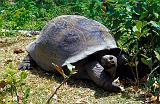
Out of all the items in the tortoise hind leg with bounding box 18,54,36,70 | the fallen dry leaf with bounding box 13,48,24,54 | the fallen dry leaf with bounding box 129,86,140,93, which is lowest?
the fallen dry leaf with bounding box 13,48,24,54

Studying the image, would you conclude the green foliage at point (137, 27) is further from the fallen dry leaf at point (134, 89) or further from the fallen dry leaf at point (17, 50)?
the fallen dry leaf at point (17, 50)

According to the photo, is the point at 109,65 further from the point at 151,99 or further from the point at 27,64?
the point at 27,64

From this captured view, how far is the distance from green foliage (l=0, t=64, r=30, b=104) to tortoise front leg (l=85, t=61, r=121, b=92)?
71 centimetres

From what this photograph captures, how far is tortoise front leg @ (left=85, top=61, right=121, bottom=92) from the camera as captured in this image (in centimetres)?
495

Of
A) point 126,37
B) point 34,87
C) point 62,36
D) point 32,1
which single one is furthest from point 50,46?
point 32,1

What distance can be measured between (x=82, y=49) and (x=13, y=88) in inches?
49.8

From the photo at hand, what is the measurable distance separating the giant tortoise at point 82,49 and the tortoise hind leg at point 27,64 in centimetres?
23

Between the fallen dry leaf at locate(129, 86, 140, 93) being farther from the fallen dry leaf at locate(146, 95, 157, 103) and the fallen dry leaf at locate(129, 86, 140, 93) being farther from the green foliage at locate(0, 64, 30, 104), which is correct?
the green foliage at locate(0, 64, 30, 104)

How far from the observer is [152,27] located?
518 centimetres

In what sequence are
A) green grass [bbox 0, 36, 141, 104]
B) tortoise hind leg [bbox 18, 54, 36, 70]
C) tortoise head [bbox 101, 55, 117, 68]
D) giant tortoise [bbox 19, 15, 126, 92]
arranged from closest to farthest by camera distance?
green grass [bbox 0, 36, 141, 104] < tortoise head [bbox 101, 55, 117, 68] < giant tortoise [bbox 19, 15, 126, 92] < tortoise hind leg [bbox 18, 54, 36, 70]

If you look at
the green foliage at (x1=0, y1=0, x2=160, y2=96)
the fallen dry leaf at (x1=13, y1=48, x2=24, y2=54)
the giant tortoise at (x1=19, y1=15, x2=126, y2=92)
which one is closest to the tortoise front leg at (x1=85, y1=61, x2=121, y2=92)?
the giant tortoise at (x1=19, y1=15, x2=126, y2=92)

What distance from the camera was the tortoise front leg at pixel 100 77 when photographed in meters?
4.95

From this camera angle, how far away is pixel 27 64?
582 cm

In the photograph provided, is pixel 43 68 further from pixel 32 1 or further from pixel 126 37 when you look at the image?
pixel 32 1
